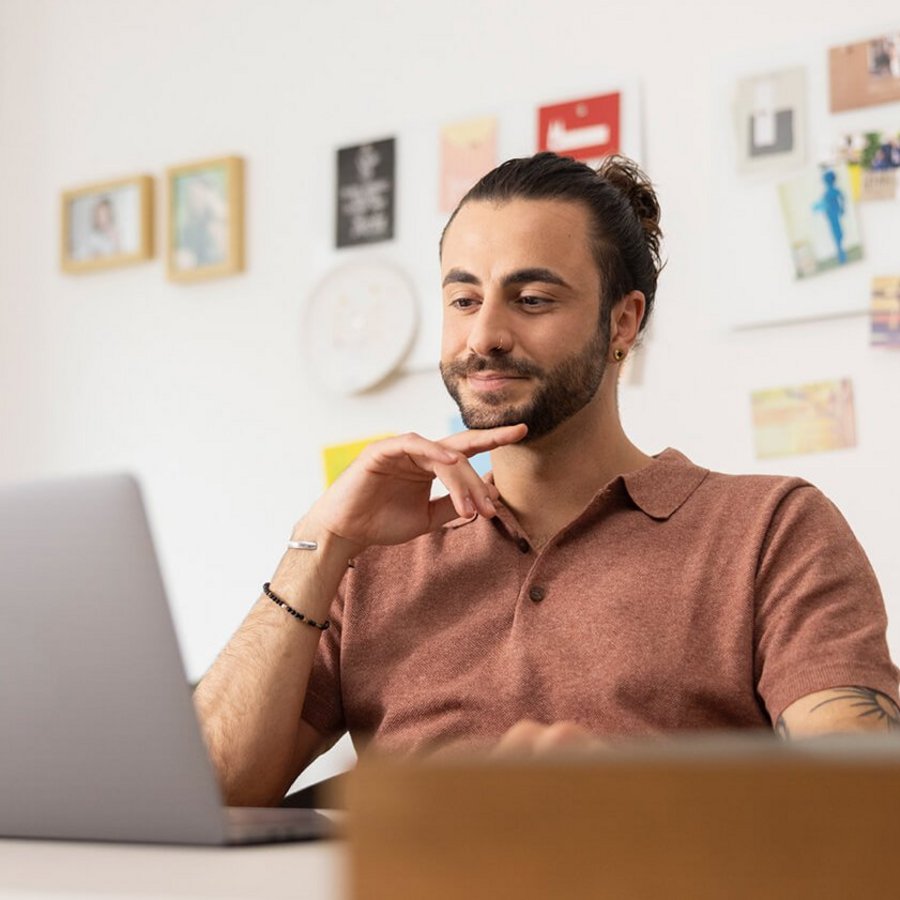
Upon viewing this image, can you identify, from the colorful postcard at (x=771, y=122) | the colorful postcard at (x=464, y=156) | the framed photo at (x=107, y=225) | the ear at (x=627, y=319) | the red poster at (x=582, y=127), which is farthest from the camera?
the framed photo at (x=107, y=225)

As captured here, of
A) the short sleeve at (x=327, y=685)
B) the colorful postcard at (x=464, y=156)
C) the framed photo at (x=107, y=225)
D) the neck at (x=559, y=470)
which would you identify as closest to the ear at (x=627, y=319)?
the neck at (x=559, y=470)

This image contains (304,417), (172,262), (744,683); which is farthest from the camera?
(172,262)

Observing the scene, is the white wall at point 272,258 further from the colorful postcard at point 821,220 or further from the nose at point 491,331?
the nose at point 491,331

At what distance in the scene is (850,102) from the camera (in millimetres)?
2074

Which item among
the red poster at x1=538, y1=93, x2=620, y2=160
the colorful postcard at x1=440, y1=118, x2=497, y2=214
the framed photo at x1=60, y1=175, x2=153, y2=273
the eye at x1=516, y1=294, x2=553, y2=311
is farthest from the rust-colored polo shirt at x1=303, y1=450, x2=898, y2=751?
the framed photo at x1=60, y1=175, x2=153, y2=273

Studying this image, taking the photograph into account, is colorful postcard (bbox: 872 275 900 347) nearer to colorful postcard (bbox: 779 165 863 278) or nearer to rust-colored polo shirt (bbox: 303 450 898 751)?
colorful postcard (bbox: 779 165 863 278)

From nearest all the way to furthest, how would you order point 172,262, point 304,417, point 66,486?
1. point 66,486
2. point 304,417
3. point 172,262

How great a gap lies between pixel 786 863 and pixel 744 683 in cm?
98

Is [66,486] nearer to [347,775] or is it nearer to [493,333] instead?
[347,775]

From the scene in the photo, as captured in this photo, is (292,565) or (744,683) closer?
(744,683)

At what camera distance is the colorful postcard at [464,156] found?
2406 mm

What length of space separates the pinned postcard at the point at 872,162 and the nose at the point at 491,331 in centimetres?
79

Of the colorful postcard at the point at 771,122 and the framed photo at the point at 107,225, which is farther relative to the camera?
the framed photo at the point at 107,225

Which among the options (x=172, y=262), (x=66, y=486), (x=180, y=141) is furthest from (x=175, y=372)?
(x=66, y=486)
